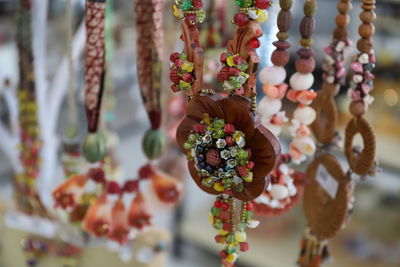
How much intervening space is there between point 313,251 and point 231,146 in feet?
1.10

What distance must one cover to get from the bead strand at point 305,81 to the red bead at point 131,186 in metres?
0.29

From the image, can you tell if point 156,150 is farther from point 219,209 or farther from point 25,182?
point 25,182

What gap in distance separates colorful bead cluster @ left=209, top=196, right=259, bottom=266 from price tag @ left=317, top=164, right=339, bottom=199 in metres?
0.18

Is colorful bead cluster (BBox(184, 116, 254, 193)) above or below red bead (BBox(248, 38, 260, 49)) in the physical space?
below

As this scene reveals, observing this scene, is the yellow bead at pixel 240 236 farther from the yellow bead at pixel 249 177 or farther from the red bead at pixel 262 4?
the red bead at pixel 262 4

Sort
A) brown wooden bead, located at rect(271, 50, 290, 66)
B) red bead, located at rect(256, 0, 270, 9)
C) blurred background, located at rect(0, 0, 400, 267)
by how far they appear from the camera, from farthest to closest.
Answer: blurred background, located at rect(0, 0, 400, 267)
brown wooden bead, located at rect(271, 50, 290, 66)
red bead, located at rect(256, 0, 270, 9)

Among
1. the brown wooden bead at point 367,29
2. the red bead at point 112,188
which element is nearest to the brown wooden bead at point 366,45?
the brown wooden bead at point 367,29

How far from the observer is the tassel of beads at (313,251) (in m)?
0.83

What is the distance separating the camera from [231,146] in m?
0.59

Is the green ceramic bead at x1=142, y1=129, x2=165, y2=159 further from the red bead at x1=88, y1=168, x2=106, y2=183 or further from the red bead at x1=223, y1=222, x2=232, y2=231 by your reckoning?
the red bead at x1=223, y1=222, x2=232, y2=231

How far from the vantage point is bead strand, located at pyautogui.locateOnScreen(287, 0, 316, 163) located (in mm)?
695

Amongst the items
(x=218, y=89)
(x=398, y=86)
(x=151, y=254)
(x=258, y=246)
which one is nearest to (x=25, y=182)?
(x=151, y=254)

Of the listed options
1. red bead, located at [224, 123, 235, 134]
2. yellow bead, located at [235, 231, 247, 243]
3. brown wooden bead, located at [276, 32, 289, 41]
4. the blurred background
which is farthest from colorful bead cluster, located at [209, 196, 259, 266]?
the blurred background

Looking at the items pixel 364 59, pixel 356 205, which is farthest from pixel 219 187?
pixel 356 205
